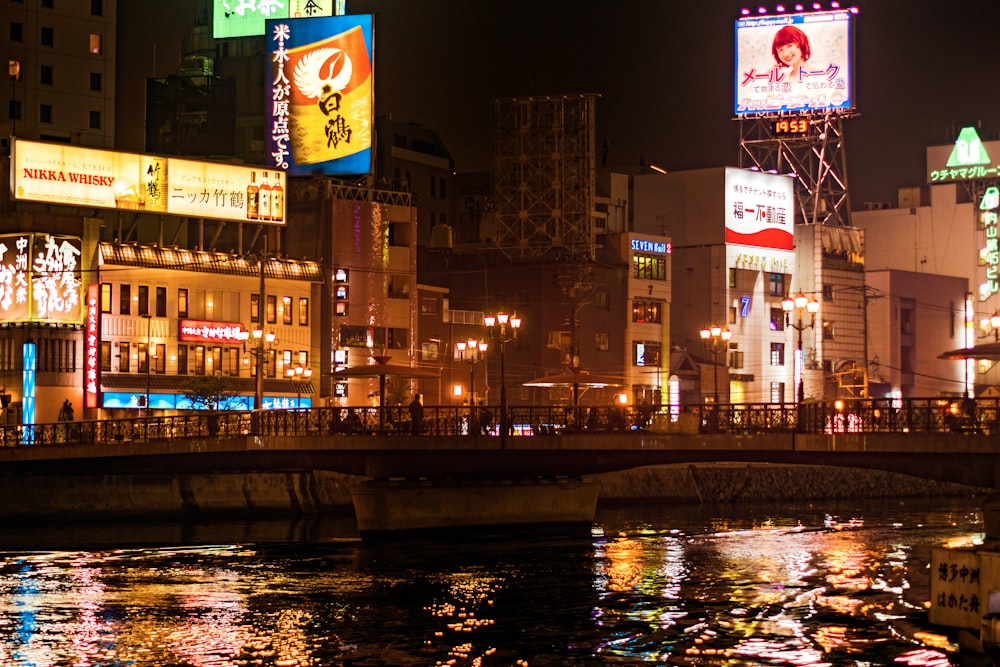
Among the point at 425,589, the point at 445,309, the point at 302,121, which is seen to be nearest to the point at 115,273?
→ the point at 302,121

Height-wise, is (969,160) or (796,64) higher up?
(796,64)

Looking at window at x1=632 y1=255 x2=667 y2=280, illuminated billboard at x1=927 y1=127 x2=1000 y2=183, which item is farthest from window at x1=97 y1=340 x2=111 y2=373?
illuminated billboard at x1=927 y1=127 x2=1000 y2=183

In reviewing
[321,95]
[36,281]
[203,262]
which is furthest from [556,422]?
[321,95]

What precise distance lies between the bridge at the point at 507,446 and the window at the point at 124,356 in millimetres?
14379

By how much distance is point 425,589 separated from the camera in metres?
49.8

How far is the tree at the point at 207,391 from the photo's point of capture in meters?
91.8

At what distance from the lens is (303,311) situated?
103m

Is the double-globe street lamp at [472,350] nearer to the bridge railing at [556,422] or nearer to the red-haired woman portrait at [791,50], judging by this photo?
the bridge railing at [556,422]

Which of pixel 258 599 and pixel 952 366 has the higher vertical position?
pixel 952 366

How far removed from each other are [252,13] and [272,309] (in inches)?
1515

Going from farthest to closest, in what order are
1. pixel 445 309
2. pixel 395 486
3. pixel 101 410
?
pixel 445 309
pixel 101 410
pixel 395 486

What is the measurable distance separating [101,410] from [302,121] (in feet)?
80.8

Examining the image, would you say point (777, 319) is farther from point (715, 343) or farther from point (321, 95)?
point (321, 95)

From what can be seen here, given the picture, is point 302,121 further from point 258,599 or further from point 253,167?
point 258,599
